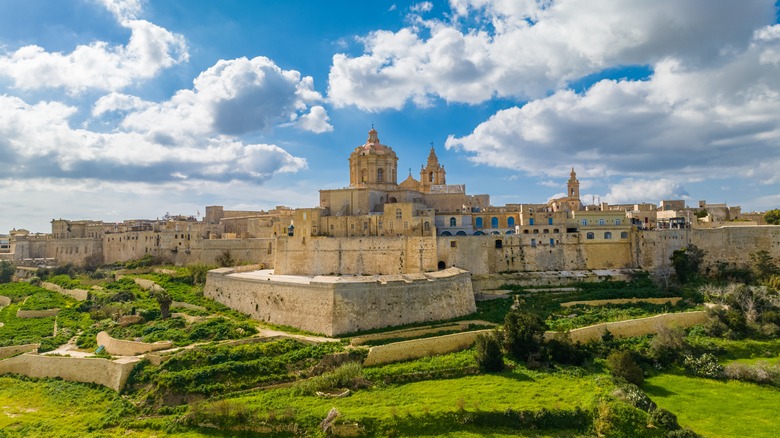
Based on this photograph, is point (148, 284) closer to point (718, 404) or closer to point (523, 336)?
point (523, 336)

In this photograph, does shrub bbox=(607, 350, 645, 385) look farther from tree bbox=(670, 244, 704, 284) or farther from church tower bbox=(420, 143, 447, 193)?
church tower bbox=(420, 143, 447, 193)

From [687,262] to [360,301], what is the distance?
65.8ft

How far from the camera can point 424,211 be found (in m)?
34.6

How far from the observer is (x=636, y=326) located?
78.7 feet

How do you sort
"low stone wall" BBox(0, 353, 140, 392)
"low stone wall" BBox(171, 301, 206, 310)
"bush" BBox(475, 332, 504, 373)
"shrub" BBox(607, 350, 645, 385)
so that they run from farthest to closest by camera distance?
"low stone wall" BBox(171, 301, 206, 310) → "low stone wall" BBox(0, 353, 140, 392) → "bush" BBox(475, 332, 504, 373) → "shrub" BBox(607, 350, 645, 385)

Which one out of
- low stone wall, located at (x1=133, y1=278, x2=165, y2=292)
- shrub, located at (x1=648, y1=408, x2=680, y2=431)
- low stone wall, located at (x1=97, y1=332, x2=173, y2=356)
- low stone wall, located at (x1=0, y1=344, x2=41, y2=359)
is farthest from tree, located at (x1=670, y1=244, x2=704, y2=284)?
low stone wall, located at (x1=0, y1=344, x2=41, y2=359)

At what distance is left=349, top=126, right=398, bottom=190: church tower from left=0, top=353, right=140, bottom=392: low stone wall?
2132 centimetres

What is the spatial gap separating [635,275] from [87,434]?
2874 cm

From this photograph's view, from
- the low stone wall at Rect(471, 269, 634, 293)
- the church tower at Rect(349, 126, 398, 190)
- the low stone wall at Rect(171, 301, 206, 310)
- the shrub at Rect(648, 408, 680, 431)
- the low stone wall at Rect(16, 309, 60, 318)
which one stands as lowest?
the shrub at Rect(648, 408, 680, 431)

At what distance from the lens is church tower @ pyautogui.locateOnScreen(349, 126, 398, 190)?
3931cm

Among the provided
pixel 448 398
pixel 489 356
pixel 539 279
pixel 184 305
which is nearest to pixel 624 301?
pixel 539 279

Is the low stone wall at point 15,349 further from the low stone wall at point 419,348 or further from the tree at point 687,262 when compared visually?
the tree at point 687,262

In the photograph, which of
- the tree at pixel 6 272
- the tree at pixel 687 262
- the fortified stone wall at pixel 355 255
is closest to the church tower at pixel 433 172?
the fortified stone wall at pixel 355 255

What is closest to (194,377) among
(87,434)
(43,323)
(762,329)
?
(87,434)
